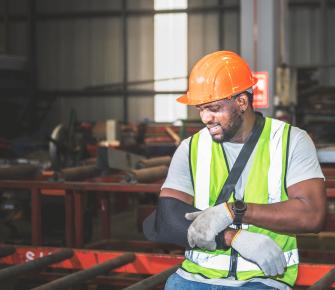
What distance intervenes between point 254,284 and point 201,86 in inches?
31.4

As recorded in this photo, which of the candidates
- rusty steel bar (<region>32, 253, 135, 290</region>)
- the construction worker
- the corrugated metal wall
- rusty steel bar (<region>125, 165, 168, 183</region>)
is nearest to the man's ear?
the construction worker

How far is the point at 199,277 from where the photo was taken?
2.88m

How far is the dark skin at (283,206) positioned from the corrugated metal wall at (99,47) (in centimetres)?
1935

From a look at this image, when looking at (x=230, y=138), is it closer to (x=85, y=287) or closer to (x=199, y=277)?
(x=199, y=277)

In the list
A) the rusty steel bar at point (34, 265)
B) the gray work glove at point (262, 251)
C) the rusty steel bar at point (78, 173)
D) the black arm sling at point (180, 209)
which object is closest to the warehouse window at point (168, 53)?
the rusty steel bar at point (78, 173)

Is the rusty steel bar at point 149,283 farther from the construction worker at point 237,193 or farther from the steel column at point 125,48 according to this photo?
the steel column at point 125,48

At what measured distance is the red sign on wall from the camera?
920 centimetres

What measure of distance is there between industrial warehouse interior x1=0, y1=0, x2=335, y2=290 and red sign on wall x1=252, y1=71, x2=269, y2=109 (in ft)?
0.05

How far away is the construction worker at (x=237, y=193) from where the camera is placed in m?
2.68

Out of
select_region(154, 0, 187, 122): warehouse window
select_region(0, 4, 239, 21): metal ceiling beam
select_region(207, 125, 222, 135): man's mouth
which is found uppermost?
select_region(0, 4, 239, 21): metal ceiling beam

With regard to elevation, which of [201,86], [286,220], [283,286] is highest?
[201,86]

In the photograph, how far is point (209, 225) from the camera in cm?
267

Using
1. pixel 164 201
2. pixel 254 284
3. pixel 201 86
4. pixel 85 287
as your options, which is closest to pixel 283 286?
pixel 254 284

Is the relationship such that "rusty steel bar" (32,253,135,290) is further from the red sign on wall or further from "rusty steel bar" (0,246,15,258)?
the red sign on wall
